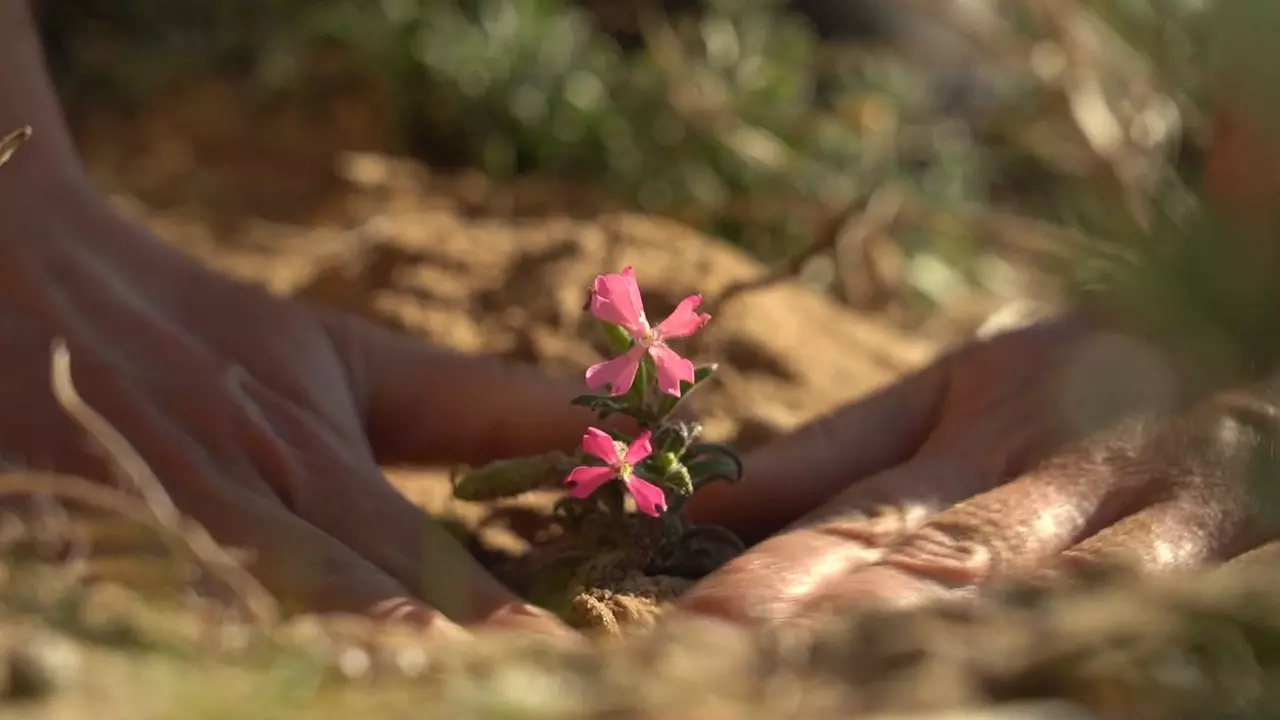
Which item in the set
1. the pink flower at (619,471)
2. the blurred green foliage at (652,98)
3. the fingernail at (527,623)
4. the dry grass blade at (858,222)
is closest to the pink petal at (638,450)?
the pink flower at (619,471)

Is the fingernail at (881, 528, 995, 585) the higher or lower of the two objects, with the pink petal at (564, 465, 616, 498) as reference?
lower

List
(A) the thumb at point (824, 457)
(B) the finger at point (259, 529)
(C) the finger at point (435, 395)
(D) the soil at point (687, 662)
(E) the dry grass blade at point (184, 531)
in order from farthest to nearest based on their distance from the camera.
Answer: (C) the finger at point (435, 395) → (A) the thumb at point (824, 457) → (B) the finger at point (259, 529) → (E) the dry grass blade at point (184, 531) → (D) the soil at point (687, 662)

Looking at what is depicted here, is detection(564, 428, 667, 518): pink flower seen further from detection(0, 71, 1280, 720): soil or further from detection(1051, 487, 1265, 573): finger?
detection(1051, 487, 1265, 573): finger

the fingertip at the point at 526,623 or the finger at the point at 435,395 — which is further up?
the finger at the point at 435,395

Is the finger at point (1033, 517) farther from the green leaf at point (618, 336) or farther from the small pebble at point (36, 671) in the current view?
the small pebble at point (36, 671)

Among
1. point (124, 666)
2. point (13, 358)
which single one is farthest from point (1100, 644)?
point (13, 358)

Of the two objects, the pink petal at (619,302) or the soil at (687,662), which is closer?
the soil at (687,662)

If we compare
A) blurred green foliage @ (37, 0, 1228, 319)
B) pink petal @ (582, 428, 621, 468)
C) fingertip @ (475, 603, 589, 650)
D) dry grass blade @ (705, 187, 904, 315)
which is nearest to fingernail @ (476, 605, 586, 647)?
fingertip @ (475, 603, 589, 650)

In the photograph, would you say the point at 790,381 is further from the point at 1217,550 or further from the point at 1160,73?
the point at 1160,73
